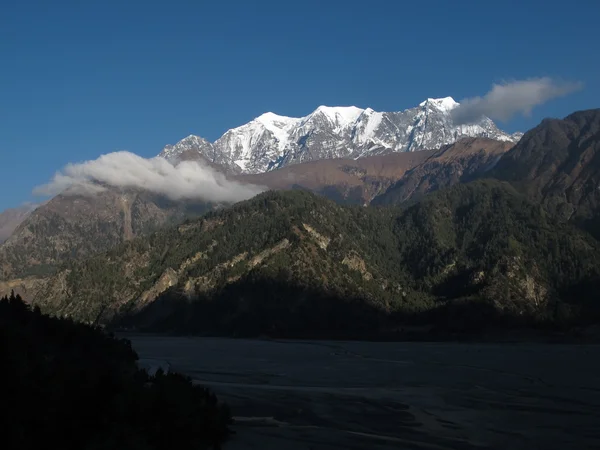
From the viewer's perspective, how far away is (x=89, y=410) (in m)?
41.9

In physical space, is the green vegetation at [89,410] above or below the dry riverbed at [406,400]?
above

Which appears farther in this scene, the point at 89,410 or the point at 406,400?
the point at 406,400

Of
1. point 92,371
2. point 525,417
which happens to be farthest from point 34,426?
point 525,417

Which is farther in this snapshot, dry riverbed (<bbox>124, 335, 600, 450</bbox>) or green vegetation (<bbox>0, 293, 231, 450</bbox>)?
dry riverbed (<bbox>124, 335, 600, 450</bbox>)

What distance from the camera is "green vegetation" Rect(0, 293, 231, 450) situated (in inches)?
1437

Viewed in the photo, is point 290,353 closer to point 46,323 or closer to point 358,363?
point 358,363

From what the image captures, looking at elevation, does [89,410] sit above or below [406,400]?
above

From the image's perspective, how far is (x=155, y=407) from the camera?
46.0m

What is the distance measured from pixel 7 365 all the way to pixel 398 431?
3377 cm

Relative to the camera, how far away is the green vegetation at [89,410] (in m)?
36.5

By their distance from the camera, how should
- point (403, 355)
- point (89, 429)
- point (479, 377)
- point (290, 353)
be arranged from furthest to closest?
point (290, 353), point (403, 355), point (479, 377), point (89, 429)

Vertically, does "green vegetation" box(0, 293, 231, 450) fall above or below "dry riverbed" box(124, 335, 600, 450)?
above

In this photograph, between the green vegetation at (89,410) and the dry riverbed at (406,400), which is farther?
the dry riverbed at (406,400)

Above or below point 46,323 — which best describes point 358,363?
below
